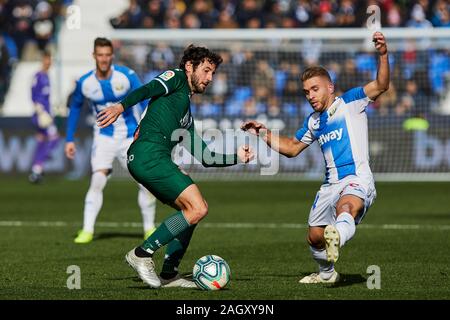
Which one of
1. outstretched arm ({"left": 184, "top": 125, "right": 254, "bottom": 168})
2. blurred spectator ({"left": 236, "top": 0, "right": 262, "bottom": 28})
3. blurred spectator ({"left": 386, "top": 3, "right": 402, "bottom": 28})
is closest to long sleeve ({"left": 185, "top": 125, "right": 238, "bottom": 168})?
outstretched arm ({"left": 184, "top": 125, "right": 254, "bottom": 168})

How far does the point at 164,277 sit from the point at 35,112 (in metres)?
14.8

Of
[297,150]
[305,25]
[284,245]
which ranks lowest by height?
[284,245]

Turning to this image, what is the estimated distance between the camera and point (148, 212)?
13.9 metres

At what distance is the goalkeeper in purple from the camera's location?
23500mm

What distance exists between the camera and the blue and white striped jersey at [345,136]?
972 centimetres

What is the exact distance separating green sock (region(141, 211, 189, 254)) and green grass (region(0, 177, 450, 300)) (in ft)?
1.30

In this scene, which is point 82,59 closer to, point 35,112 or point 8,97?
point 8,97

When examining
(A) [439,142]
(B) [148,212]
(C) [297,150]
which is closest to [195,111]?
(A) [439,142]

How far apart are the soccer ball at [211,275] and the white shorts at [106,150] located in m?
5.00

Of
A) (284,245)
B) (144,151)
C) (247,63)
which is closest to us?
(144,151)

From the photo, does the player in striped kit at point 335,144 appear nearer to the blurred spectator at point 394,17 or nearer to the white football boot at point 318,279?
the white football boot at point 318,279

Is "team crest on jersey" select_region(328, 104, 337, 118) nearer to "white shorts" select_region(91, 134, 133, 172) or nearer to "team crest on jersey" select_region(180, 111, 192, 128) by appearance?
"team crest on jersey" select_region(180, 111, 192, 128)

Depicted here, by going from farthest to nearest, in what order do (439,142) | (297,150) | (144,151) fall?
(439,142) → (297,150) → (144,151)

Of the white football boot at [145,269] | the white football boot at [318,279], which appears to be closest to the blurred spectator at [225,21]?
the white football boot at [318,279]
